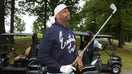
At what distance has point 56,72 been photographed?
5.50 m

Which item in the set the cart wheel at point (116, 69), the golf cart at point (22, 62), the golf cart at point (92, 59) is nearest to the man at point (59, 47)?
the golf cart at point (92, 59)

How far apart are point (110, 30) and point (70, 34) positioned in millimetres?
44989

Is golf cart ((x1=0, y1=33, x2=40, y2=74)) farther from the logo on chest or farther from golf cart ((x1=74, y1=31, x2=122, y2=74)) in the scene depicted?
the logo on chest

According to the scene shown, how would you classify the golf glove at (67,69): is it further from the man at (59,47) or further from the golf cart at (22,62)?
the golf cart at (22,62)

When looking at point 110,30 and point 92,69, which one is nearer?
point 92,69

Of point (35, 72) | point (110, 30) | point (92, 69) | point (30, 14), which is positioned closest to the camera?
point (92, 69)

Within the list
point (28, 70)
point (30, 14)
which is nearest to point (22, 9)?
point (30, 14)

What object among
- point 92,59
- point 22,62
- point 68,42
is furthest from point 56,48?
point 22,62

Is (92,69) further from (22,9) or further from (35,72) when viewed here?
(22,9)

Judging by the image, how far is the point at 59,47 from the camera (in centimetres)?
549

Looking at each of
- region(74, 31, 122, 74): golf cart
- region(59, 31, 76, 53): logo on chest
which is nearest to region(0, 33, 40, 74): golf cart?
region(74, 31, 122, 74): golf cart

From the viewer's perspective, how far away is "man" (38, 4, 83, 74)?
541 centimetres

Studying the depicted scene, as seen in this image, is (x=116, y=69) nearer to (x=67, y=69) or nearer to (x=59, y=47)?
(x=59, y=47)

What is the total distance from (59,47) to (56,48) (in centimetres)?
4
